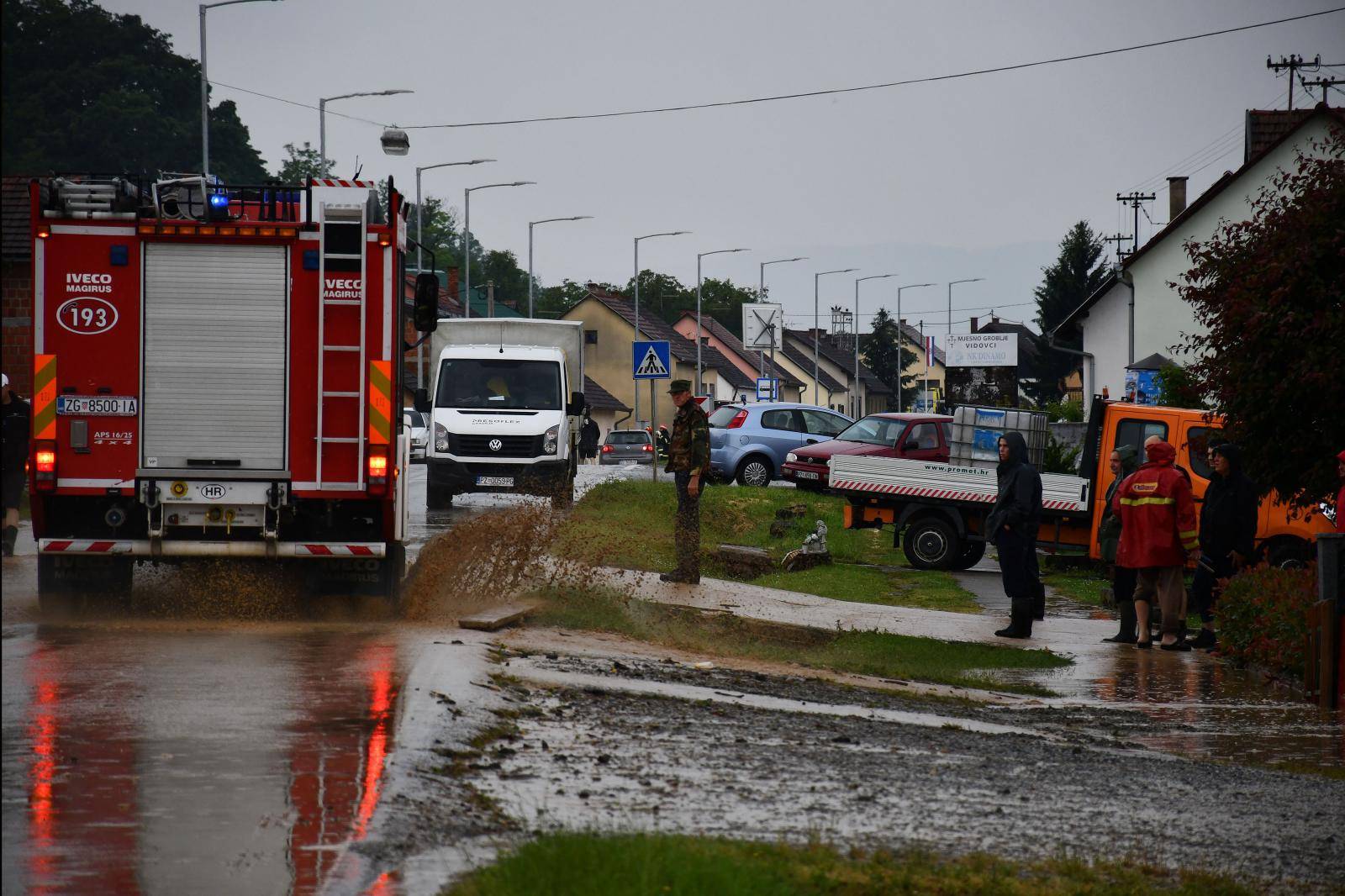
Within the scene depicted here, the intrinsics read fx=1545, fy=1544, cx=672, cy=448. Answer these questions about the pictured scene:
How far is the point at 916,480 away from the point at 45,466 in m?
12.2

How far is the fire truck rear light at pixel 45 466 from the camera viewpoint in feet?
34.6

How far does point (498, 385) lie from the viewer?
984 inches

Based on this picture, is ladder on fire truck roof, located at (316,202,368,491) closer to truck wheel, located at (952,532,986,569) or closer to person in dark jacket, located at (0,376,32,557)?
person in dark jacket, located at (0,376,32,557)

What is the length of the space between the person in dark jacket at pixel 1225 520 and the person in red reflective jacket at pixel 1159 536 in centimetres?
31

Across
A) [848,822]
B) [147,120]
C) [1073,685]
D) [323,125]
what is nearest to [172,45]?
[848,822]

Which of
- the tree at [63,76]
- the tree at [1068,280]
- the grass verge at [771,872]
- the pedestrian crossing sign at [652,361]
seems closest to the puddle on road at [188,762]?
the grass verge at [771,872]

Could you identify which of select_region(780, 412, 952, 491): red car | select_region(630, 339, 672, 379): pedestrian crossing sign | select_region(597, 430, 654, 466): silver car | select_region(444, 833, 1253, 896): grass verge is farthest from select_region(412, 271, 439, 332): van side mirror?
select_region(597, 430, 654, 466): silver car

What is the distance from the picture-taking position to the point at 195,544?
35.4 ft

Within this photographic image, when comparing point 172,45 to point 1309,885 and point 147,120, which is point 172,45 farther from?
point 147,120

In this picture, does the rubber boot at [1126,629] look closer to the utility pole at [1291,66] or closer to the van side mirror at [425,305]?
the van side mirror at [425,305]

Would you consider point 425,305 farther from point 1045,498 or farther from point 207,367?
point 1045,498

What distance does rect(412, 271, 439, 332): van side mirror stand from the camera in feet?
38.2

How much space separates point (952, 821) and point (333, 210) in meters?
6.80

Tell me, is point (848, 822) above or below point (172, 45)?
below
